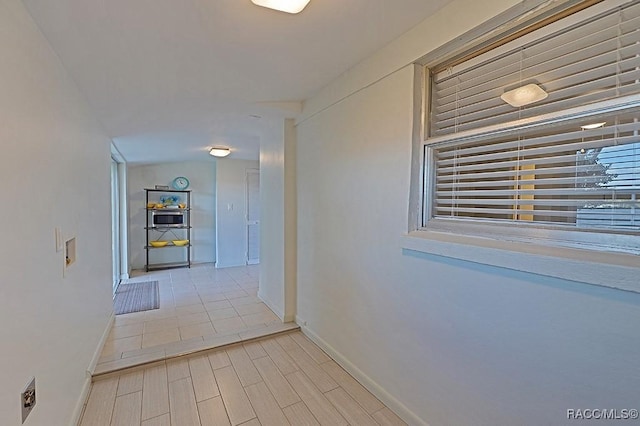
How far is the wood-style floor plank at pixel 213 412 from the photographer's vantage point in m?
1.80

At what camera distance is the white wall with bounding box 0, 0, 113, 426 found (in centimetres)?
109

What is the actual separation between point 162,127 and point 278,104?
1520 mm

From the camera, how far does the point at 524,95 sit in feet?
4.25

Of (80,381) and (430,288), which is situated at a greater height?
(430,288)

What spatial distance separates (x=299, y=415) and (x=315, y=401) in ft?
0.52

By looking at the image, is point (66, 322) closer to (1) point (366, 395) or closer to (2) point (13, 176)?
(2) point (13, 176)

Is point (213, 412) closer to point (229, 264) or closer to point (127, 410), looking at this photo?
point (127, 410)

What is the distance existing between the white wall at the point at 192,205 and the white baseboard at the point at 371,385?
14.5 feet

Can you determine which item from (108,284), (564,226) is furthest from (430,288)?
(108,284)

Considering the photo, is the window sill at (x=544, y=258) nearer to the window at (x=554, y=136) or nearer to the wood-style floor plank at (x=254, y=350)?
the window at (x=554, y=136)

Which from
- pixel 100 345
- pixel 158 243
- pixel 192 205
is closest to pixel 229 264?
pixel 158 243

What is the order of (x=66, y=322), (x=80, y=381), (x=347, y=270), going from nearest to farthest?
(x=66, y=322), (x=80, y=381), (x=347, y=270)

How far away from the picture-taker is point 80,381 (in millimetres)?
1914

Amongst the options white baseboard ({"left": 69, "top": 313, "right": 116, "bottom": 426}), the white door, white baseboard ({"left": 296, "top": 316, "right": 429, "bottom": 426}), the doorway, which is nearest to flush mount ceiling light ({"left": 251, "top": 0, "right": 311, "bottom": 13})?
white baseboard ({"left": 296, "top": 316, "right": 429, "bottom": 426})
